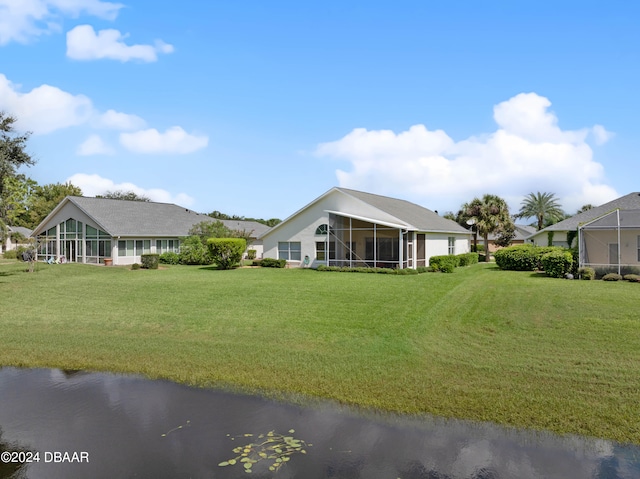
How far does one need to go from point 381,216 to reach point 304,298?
1479cm

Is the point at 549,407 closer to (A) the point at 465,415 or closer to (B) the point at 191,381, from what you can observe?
(A) the point at 465,415

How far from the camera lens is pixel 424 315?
15609 millimetres

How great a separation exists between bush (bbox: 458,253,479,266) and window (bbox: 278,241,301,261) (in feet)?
43.2

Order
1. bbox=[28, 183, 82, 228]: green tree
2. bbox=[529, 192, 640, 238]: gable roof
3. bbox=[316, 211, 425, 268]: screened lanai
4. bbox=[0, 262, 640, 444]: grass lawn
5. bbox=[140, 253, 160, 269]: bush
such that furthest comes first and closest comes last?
bbox=[28, 183, 82, 228]: green tree
bbox=[140, 253, 160, 269]: bush
bbox=[529, 192, 640, 238]: gable roof
bbox=[316, 211, 425, 268]: screened lanai
bbox=[0, 262, 640, 444]: grass lawn

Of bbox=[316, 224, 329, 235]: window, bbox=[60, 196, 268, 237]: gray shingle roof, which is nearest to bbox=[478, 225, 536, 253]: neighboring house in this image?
bbox=[316, 224, 329, 235]: window

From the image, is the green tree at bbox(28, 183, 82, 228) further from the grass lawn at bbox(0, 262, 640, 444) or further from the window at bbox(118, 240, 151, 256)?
the grass lawn at bbox(0, 262, 640, 444)

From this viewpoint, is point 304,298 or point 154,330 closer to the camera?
point 154,330

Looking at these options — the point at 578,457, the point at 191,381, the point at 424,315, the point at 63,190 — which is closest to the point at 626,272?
the point at 424,315

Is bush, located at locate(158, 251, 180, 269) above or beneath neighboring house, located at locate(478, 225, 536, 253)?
beneath

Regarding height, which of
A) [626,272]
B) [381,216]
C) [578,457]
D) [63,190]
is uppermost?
[63,190]

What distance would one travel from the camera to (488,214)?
44906 millimetres

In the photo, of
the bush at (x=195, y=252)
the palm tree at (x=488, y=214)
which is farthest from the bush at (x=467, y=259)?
the bush at (x=195, y=252)

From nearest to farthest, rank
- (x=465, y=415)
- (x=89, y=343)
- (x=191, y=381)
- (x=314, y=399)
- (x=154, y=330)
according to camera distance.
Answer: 1. (x=465, y=415)
2. (x=314, y=399)
3. (x=191, y=381)
4. (x=89, y=343)
5. (x=154, y=330)

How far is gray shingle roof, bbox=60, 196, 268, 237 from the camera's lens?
38406 millimetres
